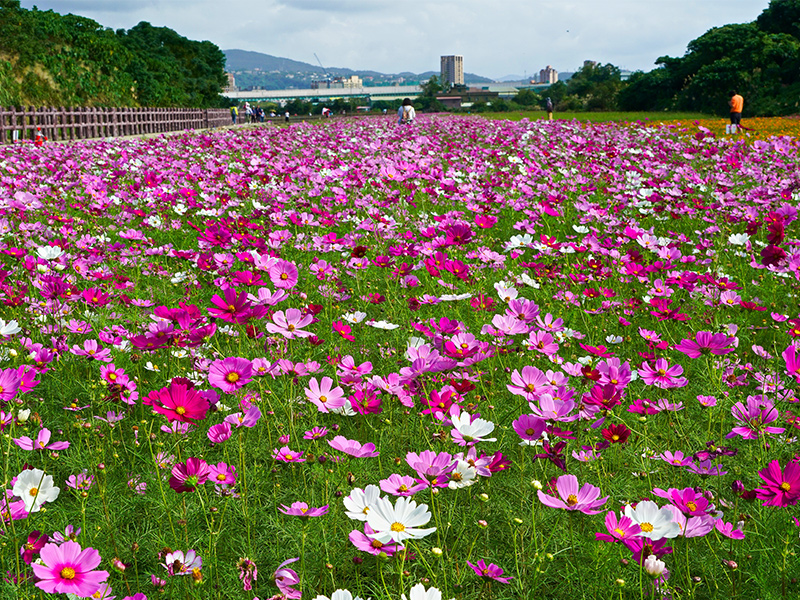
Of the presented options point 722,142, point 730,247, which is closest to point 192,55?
point 722,142

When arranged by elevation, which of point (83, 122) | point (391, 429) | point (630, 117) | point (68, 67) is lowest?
point (391, 429)

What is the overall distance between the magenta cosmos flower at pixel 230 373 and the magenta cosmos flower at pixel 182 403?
161mm

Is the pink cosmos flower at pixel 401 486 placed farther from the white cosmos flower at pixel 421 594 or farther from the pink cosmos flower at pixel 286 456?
the pink cosmos flower at pixel 286 456

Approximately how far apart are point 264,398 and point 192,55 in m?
45.1

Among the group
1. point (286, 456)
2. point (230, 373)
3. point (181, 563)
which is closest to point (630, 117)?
point (286, 456)

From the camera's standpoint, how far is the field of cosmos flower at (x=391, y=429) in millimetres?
1177

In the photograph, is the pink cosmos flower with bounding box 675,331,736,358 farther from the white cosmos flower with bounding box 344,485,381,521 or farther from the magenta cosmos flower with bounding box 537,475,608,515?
the white cosmos flower with bounding box 344,485,381,521

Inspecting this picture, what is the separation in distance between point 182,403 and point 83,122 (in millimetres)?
18535

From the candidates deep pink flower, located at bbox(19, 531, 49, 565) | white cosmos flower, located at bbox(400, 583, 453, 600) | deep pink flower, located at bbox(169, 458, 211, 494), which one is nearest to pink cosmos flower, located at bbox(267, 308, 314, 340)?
deep pink flower, located at bbox(169, 458, 211, 494)

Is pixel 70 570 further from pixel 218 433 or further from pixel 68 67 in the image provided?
pixel 68 67

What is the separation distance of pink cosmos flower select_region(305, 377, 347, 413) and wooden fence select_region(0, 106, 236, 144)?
42.3ft

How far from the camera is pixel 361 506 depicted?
42.9 inches

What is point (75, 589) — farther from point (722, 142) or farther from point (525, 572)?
point (722, 142)

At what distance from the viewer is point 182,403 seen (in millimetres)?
1119
